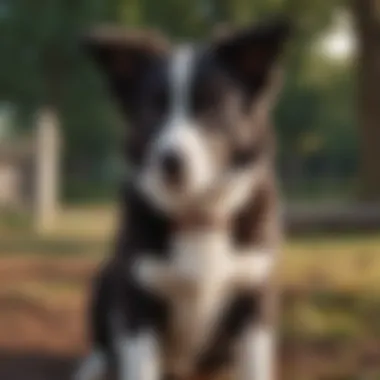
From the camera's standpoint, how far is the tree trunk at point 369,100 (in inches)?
133

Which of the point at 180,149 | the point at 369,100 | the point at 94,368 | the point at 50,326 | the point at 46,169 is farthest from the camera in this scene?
the point at 46,169

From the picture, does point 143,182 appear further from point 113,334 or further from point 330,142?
point 330,142

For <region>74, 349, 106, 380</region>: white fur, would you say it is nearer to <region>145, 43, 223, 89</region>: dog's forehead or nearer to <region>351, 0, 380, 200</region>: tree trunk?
<region>145, 43, 223, 89</region>: dog's forehead

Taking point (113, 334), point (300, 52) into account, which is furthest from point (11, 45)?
point (113, 334)

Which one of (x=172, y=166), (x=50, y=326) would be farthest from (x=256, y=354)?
(x=50, y=326)

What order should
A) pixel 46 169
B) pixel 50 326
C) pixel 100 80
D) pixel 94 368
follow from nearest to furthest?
1. pixel 94 368
2. pixel 50 326
3. pixel 100 80
4. pixel 46 169

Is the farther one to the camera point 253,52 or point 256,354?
point 256,354

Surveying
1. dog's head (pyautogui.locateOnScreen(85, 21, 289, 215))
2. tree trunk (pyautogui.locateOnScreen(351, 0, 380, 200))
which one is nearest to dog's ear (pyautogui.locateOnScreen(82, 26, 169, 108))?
dog's head (pyautogui.locateOnScreen(85, 21, 289, 215))

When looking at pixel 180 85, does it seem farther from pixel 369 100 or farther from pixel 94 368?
pixel 369 100

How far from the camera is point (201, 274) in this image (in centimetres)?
143

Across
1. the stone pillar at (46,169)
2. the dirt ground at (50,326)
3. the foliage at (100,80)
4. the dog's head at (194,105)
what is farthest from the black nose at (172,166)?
the stone pillar at (46,169)

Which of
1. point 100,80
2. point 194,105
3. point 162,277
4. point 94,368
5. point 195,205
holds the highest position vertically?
point 100,80

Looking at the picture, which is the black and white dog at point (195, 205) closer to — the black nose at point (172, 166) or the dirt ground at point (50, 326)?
the black nose at point (172, 166)

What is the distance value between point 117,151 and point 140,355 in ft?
3.76
